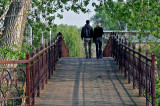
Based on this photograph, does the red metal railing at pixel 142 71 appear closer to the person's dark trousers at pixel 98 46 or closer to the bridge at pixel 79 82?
the bridge at pixel 79 82

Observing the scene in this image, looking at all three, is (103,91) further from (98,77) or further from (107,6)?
(107,6)

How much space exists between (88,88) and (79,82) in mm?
1015

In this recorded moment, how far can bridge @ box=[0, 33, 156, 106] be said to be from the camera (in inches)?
297

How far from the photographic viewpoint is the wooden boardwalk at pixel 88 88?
9172 millimetres

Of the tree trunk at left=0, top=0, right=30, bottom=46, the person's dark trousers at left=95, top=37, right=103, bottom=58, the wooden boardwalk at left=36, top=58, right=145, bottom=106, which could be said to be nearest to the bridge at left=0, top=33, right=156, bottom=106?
the wooden boardwalk at left=36, top=58, right=145, bottom=106

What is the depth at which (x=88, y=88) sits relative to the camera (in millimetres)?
10836

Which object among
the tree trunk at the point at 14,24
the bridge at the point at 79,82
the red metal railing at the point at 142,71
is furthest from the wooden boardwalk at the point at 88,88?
the tree trunk at the point at 14,24

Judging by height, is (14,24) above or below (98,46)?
above

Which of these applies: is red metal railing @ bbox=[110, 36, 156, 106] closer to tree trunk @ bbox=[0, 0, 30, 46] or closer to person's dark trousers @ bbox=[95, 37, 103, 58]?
tree trunk @ bbox=[0, 0, 30, 46]

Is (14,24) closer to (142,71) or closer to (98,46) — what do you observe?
(142,71)

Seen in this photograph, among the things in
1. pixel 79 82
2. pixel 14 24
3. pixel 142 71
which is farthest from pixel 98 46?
pixel 142 71

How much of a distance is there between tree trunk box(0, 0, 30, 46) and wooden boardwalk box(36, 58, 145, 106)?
5.91ft

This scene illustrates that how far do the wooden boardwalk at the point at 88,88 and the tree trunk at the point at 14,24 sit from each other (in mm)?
1801

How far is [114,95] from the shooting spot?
32.4ft
